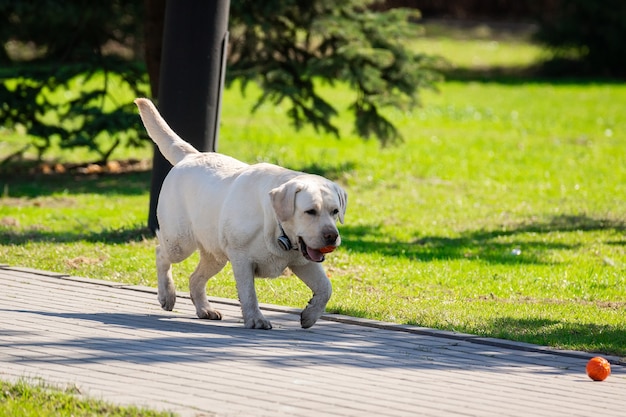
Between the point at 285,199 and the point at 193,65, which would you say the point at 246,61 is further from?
the point at 285,199

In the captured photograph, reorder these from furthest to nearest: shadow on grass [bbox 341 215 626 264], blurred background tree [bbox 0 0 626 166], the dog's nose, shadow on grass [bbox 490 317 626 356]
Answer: blurred background tree [bbox 0 0 626 166] < shadow on grass [bbox 341 215 626 264] < shadow on grass [bbox 490 317 626 356] < the dog's nose

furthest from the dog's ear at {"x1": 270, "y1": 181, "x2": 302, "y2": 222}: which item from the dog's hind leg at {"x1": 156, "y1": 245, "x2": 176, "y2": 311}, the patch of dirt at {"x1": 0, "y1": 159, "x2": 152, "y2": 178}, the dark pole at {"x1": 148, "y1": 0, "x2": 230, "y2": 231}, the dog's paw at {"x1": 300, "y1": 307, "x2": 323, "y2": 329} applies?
the patch of dirt at {"x1": 0, "y1": 159, "x2": 152, "y2": 178}

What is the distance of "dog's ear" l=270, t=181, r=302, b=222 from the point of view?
6852 millimetres

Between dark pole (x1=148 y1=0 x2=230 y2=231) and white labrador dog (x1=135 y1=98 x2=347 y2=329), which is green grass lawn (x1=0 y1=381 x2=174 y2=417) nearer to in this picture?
white labrador dog (x1=135 y1=98 x2=347 y2=329)

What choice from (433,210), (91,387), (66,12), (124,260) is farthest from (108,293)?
(66,12)

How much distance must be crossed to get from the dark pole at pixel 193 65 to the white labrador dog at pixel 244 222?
241 centimetres

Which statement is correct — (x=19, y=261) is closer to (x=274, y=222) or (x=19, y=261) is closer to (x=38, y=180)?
(x=274, y=222)

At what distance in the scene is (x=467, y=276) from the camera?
9.59 m

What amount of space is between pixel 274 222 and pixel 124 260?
311 centimetres

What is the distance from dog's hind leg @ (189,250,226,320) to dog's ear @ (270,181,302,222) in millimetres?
1102

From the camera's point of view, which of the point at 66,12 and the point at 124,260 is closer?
the point at 124,260

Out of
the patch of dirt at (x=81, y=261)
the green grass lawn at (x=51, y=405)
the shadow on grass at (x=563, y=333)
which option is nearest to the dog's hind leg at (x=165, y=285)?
the patch of dirt at (x=81, y=261)

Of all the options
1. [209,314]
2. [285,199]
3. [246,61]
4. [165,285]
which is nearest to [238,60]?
[246,61]

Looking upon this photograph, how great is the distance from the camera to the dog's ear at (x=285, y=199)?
685 cm
